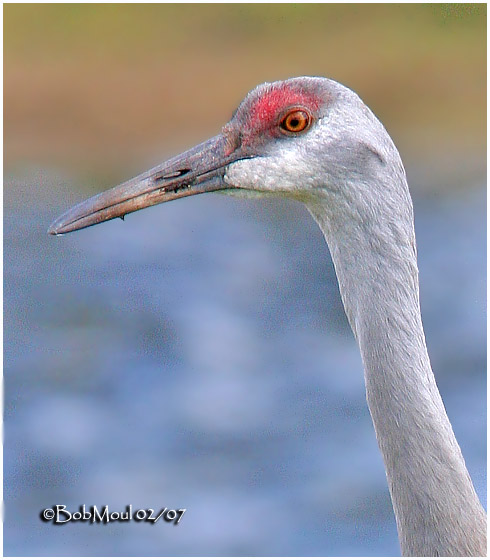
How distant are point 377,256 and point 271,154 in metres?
0.50

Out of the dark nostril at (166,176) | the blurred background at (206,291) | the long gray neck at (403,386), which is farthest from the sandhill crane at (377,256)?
the blurred background at (206,291)

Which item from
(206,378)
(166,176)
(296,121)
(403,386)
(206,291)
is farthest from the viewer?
(206,291)

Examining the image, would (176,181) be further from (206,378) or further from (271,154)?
(206,378)

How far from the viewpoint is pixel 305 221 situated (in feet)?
41.5

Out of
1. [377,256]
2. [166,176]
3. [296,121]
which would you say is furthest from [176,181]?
[377,256]

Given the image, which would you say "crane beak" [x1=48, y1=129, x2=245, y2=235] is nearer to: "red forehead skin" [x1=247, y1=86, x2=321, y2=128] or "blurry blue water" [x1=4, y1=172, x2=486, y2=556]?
"red forehead skin" [x1=247, y1=86, x2=321, y2=128]

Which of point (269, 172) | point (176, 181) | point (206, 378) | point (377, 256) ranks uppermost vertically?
point (206, 378)

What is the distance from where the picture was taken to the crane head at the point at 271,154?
315 centimetres

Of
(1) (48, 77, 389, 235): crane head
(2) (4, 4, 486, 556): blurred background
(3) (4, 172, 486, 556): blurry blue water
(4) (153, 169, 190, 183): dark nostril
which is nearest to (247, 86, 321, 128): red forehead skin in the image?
(1) (48, 77, 389, 235): crane head

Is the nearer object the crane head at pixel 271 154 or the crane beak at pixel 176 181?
the crane head at pixel 271 154

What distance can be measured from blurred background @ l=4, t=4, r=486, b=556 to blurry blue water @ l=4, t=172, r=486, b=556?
25 millimetres

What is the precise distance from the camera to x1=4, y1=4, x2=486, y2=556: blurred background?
359 inches

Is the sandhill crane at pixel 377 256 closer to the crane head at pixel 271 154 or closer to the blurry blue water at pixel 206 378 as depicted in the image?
the crane head at pixel 271 154

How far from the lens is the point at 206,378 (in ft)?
33.3
